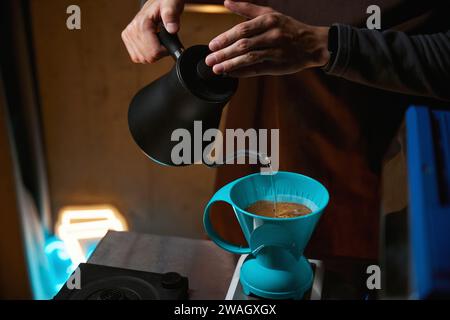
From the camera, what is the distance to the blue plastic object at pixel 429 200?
50cm

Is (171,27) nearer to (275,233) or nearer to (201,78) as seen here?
(201,78)

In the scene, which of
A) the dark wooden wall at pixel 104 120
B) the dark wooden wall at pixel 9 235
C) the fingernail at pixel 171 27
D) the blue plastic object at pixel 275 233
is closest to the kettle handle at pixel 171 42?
the fingernail at pixel 171 27

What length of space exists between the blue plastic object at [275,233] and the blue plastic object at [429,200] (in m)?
0.21

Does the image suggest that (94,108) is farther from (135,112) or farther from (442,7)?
(442,7)

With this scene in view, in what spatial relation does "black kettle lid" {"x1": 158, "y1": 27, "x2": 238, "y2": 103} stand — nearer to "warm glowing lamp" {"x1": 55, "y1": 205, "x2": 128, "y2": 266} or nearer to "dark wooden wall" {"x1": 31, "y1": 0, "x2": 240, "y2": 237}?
"dark wooden wall" {"x1": 31, "y1": 0, "x2": 240, "y2": 237}

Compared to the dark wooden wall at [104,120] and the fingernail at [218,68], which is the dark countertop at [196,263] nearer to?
the fingernail at [218,68]

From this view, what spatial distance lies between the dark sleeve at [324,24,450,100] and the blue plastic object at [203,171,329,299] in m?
0.27

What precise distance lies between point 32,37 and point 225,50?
1181 mm

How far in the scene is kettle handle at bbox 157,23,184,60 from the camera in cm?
89

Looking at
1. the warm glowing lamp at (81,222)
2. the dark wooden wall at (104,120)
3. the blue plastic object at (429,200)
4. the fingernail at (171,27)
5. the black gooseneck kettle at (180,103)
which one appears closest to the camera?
the blue plastic object at (429,200)

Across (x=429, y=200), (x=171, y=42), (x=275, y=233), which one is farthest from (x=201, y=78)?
(x=429, y=200)

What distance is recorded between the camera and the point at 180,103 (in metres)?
0.81

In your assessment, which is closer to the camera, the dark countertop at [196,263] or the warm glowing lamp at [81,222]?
the dark countertop at [196,263]

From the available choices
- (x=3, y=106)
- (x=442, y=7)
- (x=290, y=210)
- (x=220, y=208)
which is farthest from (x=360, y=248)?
(x=3, y=106)
